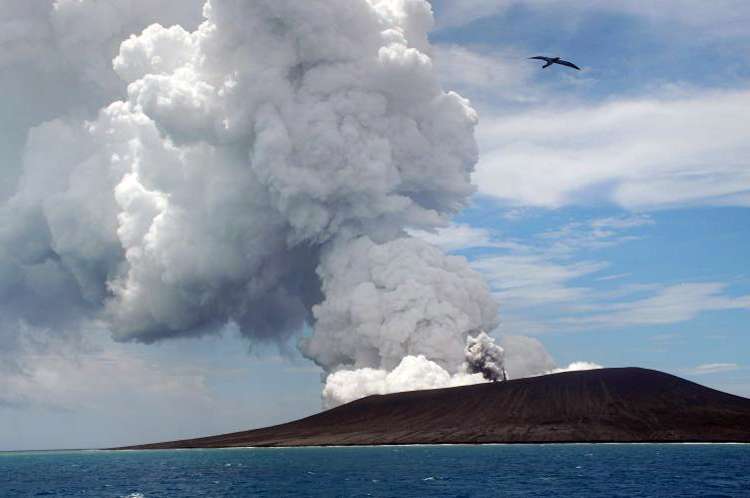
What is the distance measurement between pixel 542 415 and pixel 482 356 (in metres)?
27.9

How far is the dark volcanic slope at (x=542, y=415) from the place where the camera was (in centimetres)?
16038

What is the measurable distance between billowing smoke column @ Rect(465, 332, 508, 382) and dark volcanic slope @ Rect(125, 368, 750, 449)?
25.6 ft

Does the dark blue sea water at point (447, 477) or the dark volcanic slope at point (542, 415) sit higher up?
the dark volcanic slope at point (542, 415)

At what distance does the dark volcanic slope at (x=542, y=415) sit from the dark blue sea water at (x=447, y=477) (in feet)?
63.1

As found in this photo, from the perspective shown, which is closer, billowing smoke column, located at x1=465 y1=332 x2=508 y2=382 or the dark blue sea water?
the dark blue sea water

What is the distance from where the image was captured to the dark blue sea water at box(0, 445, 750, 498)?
78.9 meters

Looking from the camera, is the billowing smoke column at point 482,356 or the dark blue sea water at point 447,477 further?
the billowing smoke column at point 482,356

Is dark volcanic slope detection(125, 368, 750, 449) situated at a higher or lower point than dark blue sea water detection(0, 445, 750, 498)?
higher

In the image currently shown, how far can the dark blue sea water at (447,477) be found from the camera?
78.9 meters

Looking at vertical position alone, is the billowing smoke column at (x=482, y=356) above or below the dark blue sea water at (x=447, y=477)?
above

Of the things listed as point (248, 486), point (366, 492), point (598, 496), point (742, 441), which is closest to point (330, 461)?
point (248, 486)

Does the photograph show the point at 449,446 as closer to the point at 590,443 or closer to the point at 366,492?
the point at 590,443

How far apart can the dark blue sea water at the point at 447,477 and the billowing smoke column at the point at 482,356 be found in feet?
164

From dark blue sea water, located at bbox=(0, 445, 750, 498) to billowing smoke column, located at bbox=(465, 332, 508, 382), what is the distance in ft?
164
